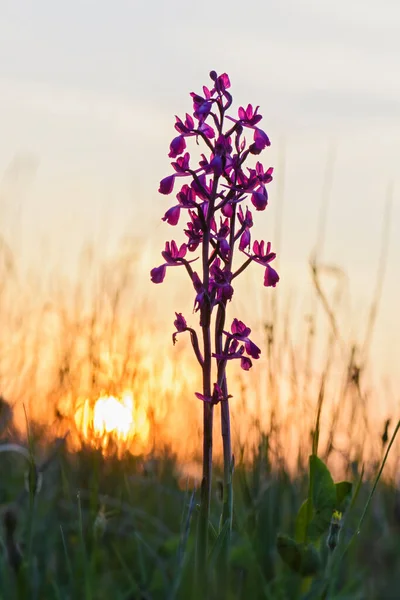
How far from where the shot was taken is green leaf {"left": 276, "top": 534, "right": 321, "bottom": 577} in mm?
1791

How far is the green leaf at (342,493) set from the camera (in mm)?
1862

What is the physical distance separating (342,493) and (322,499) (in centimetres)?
4

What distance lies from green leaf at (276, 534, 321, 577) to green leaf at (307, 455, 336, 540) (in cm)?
5

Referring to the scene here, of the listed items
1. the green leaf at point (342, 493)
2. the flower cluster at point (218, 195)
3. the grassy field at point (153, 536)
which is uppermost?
the flower cluster at point (218, 195)

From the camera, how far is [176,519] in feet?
9.25

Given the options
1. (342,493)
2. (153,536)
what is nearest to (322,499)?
(342,493)

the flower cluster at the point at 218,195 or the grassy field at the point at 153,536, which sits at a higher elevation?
the flower cluster at the point at 218,195

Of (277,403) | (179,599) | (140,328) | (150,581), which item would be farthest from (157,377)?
(179,599)

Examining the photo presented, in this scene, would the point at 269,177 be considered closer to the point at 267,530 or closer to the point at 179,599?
the point at 179,599

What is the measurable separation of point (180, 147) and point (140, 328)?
2.79 metres

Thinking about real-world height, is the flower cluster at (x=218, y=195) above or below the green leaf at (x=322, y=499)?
above

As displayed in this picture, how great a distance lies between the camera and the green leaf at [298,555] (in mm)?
1791

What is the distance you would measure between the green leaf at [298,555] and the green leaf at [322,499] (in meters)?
0.05

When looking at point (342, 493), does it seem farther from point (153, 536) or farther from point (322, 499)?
point (153, 536)
